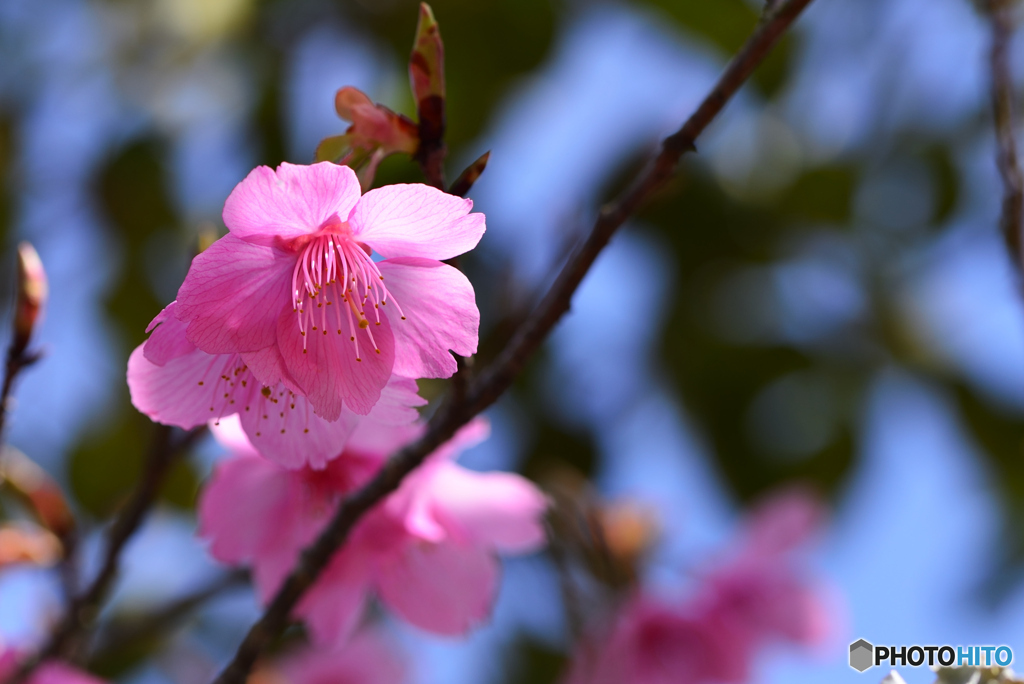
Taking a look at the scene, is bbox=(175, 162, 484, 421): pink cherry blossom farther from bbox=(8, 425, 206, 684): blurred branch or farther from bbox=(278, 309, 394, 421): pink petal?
bbox=(8, 425, 206, 684): blurred branch

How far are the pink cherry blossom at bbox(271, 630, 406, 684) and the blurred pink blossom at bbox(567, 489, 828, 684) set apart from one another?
42cm

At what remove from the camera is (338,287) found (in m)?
0.68

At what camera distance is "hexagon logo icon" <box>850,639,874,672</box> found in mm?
674

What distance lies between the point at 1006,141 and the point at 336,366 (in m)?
0.60

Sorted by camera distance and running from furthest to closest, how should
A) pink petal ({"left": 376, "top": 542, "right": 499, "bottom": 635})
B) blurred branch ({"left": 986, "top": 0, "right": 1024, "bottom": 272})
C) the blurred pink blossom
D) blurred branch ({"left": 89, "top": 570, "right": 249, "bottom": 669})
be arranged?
1. the blurred pink blossom
2. blurred branch ({"left": 89, "top": 570, "right": 249, "bottom": 669})
3. pink petal ({"left": 376, "top": 542, "right": 499, "bottom": 635})
4. blurred branch ({"left": 986, "top": 0, "right": 1024, "bottom": 272})

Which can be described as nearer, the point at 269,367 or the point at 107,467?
the point at 269,367

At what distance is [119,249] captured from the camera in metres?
2.03

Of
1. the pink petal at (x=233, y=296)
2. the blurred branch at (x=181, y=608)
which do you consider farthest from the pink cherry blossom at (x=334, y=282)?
the blurred branch at (x=181, y=608)

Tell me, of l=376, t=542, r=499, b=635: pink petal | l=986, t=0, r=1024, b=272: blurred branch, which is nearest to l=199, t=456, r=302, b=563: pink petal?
l=376, t=542, r=499, b=635: pink petal

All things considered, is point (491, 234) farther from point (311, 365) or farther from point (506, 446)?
point (311, 365)

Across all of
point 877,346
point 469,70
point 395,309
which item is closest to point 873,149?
point 877,346

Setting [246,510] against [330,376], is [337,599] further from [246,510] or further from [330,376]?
[330,376]

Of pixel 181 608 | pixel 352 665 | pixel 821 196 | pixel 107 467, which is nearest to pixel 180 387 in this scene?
pixel 181 608

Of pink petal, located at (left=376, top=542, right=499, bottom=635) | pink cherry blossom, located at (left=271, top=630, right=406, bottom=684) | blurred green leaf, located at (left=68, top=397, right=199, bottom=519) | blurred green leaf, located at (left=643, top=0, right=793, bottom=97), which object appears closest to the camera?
pink petal, located at (left=376, top=542, right=499, bottom=635)
